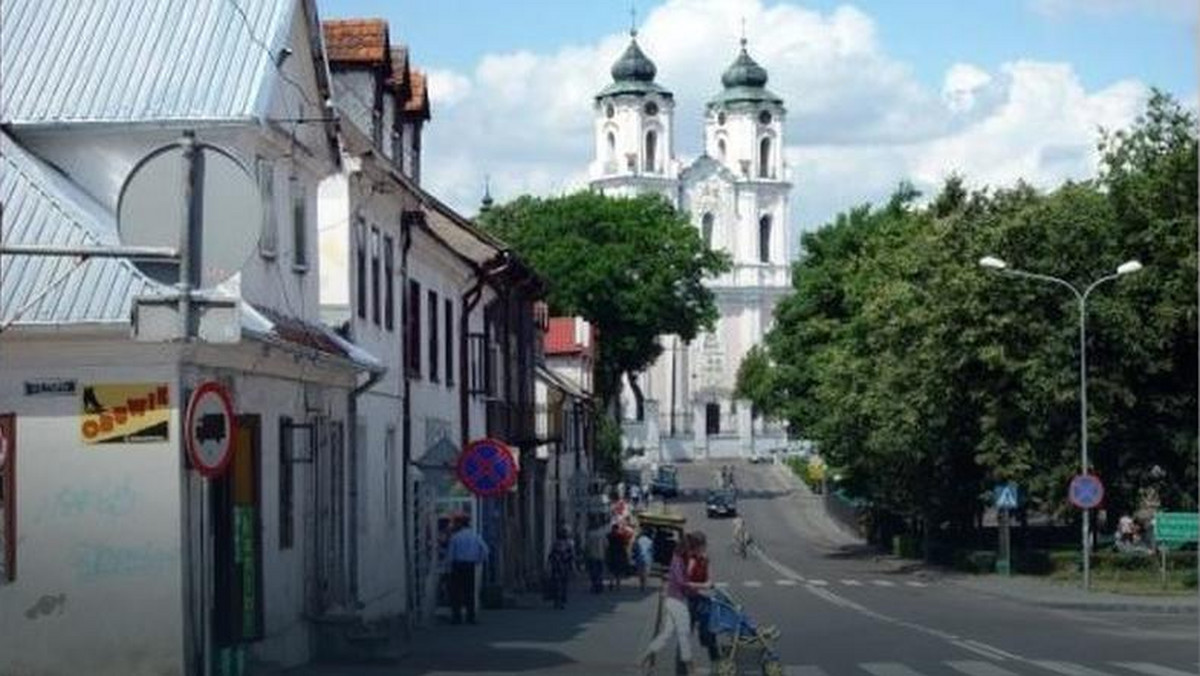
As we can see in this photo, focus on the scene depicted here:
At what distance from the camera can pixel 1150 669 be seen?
27141mm

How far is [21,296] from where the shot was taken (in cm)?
2125

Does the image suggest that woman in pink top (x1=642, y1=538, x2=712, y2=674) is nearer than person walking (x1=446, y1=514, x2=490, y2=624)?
Yes

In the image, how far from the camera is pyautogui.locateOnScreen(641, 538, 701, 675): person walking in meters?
25.6

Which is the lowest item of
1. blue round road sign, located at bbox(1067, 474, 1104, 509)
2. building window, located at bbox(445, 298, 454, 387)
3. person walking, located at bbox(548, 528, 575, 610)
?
person walking, located at bbox(548, 528, 575, 610)

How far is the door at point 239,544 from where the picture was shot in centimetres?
2247

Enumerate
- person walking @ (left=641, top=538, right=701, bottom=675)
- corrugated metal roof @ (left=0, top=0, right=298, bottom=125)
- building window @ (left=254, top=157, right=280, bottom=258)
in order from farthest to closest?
person walking @ (left=641, top=538, right=701, bottom=675), building window @ (left=254, top=157, right=280, bottom=258), corrugated metal roof @ (left=0, top=0, right=298, bottom=125)

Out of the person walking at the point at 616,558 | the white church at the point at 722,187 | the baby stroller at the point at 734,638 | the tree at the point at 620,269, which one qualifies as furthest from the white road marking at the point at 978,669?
the white church at the point at 722,187

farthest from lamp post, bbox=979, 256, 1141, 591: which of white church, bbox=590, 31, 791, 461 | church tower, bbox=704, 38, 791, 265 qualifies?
church tower, bbox=704, 38, 791, 265

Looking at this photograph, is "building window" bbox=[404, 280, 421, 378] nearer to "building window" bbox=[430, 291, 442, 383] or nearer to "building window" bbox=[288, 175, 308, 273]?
"building window" bbox=[430, 291, 442, 383]

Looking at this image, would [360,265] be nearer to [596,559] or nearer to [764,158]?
[596,559]

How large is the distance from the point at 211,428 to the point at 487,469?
54.7 feet

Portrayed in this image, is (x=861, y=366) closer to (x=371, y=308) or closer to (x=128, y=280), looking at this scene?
(x=371, y=308)

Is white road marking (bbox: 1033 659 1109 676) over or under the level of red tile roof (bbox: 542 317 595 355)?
under

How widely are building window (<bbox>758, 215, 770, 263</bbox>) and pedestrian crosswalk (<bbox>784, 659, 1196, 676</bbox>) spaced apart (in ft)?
534
